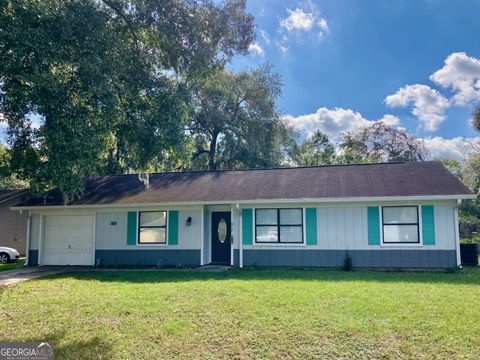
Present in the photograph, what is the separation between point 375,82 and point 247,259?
41.3 feet

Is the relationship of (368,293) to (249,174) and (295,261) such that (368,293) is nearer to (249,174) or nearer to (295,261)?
(295,261)

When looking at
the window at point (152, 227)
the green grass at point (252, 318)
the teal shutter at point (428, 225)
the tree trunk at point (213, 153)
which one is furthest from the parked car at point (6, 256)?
the teal shutter at point (428, 225)

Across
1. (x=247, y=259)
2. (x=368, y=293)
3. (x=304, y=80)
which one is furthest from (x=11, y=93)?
→ (x=304, y=80)

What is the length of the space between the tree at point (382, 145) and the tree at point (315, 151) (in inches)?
67.0

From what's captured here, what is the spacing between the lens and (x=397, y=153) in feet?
113

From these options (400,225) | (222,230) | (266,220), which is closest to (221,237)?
(222,230)

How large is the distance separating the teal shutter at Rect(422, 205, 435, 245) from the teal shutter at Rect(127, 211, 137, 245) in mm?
10136

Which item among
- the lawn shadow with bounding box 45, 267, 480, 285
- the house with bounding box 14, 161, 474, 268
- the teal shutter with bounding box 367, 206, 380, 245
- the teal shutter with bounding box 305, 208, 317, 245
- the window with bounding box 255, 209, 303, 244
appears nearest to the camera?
the lawn shadow with bounding box 45, 267, 480, 285

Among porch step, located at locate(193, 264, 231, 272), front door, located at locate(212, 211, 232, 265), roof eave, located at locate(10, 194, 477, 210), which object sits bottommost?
porch step, located at locate(193, 264, 231, 272)

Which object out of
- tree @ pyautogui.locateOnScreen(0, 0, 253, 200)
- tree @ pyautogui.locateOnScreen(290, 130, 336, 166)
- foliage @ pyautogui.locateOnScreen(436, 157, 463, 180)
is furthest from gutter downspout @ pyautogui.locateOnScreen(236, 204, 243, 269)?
foliage @ pyautogui.locateOnScreen(436, 157, 463, 180)

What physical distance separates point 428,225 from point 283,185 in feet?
16.7

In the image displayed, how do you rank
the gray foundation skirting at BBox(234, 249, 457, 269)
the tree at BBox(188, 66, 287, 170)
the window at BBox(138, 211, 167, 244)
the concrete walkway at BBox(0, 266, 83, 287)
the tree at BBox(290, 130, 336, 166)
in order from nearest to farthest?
the concrete walkway at BBox(0, 266, 83, 287)
the gray foundation skirting at BBox(234, 249, 457, 269)
the window at BBox(138, 211, 167, 244)
the tree at BBox(188, 66, 287, 170)
the tree at BBox(290, 130, 336, 166)

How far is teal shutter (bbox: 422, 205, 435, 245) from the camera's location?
39.3 ft

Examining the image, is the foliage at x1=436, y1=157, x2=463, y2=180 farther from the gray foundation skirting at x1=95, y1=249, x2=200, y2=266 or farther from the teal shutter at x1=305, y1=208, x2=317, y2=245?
the gray foundation skirting at x1=95, y1=249, x2=200, y2=266
